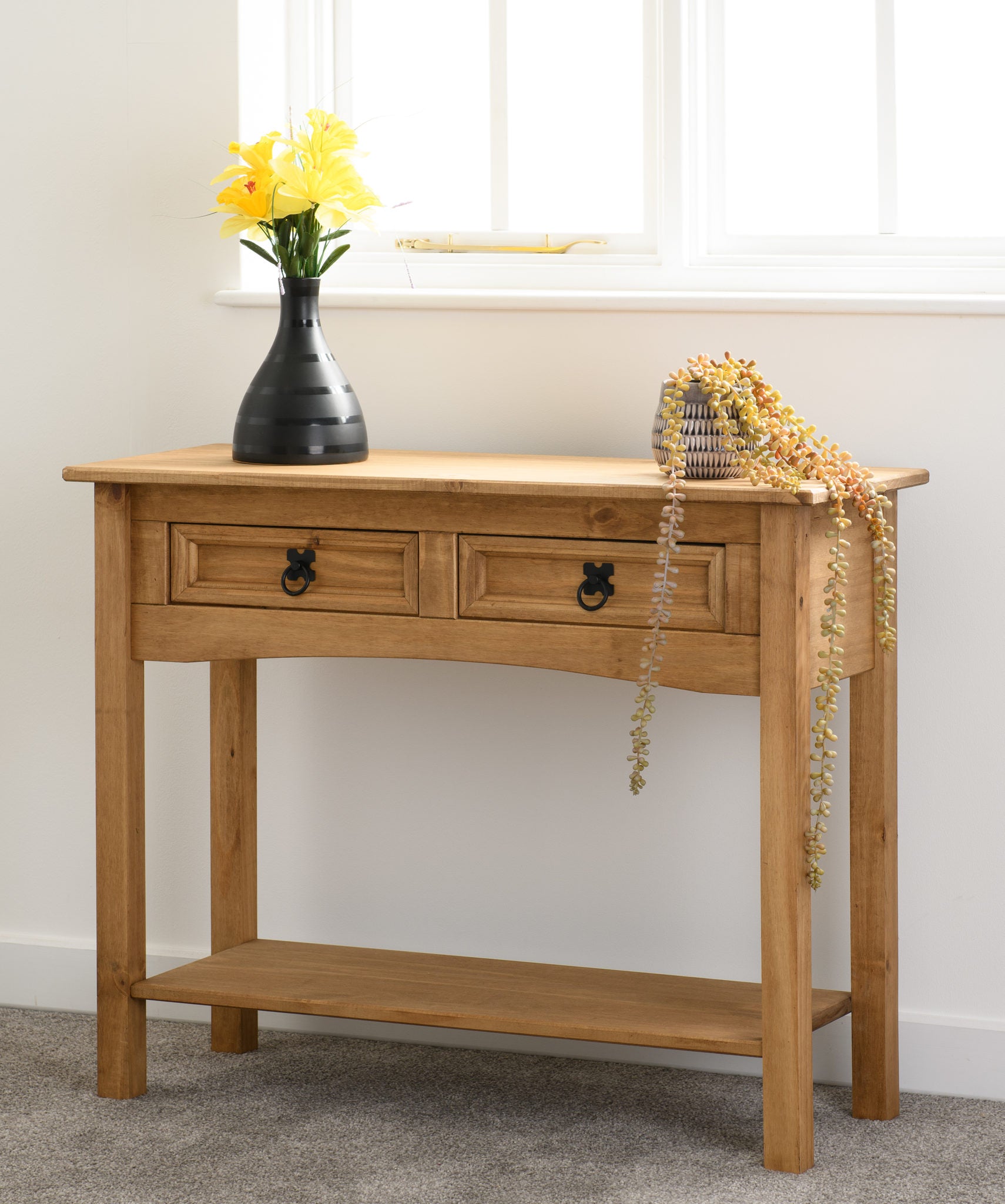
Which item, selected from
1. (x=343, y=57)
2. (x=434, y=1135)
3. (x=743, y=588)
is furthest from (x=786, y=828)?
(x=343, y=57)

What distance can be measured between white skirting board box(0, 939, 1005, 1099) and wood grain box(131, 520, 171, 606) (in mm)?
741

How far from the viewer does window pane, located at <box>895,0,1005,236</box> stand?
2369 mm

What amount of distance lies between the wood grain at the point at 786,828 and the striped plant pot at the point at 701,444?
0.11 metres

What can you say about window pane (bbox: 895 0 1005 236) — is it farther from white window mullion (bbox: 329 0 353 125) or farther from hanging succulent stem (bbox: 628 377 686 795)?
white window mullion (bbox: 329 0 353 125)

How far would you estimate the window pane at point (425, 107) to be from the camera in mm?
2574

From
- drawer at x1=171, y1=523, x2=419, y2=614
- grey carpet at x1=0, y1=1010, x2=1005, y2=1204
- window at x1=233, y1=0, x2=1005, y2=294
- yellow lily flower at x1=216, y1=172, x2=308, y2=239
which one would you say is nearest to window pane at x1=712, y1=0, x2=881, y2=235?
window at x1=233, y1=0, x2=1005, y2=294

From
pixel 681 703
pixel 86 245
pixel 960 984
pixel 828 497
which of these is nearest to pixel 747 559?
pixel 828 497

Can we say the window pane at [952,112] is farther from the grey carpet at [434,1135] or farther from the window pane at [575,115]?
the grey carpet at [434,1135]

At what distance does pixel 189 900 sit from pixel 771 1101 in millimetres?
1132

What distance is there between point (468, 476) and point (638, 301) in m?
0.55

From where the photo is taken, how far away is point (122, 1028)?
7.38 feet

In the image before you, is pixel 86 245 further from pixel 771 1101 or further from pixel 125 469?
pixel 771 1101

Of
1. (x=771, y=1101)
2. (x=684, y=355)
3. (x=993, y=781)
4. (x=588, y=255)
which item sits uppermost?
(x=588, y=255)

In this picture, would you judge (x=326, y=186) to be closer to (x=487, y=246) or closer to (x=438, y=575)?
(x=487, y=246)
